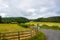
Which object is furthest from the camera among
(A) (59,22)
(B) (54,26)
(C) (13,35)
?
(A) (59,22)

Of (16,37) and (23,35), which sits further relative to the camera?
(23,35)

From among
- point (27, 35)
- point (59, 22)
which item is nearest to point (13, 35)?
point (27, 35)

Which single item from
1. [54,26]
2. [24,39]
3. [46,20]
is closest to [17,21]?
[54,26]

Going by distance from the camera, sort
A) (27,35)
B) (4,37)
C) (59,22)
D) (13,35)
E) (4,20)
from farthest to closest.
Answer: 1. (59,22)
2. (4,20)
3. (27,35)
4. (13,35)
5. (4,37)

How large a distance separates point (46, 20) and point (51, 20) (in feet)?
8.78

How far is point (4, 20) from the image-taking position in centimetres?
4219

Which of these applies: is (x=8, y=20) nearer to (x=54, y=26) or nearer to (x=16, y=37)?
(x=54, y=26)

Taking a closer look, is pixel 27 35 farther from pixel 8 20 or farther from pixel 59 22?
pixel 59 22

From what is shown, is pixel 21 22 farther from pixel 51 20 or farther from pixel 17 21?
pixel 51 20

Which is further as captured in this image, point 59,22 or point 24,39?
point 59,22

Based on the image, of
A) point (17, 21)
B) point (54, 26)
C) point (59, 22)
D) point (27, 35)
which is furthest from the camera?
point (59, 22)

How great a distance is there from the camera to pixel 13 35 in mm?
19266

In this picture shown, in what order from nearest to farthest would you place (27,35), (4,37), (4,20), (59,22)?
(4,37) → (27,35) → (4,20) → (59,22)

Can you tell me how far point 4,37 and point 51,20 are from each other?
49.7 meters
